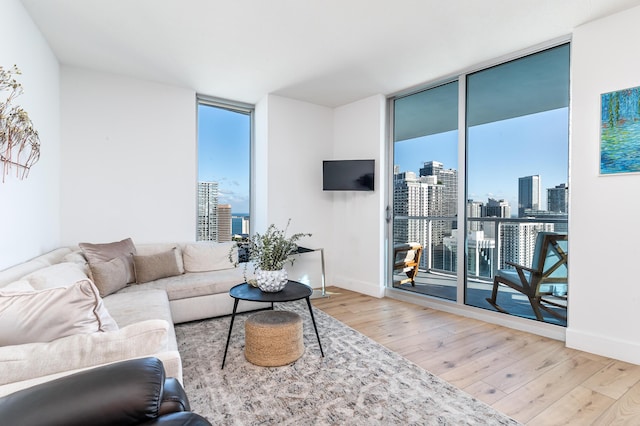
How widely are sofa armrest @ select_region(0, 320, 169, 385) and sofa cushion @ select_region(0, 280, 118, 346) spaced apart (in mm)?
59

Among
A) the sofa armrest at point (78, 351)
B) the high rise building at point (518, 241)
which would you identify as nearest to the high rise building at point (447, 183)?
the high rise building at point (518, 241)

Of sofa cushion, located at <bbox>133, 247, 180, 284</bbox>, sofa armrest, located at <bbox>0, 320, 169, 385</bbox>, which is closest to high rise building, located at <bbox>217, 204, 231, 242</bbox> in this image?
sofa cushion, located at <bbox>133, 247, 180, 284</bbox>

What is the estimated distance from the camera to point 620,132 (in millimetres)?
2410

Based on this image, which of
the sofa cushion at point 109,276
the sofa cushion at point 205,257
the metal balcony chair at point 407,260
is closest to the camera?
the sofa cushion at point 109,276

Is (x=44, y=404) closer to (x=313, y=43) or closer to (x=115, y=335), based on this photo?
(x=115, y=335)

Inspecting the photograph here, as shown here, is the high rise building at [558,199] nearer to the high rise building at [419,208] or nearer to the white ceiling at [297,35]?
the high rise building at [419,208]

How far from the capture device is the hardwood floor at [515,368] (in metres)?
1.81

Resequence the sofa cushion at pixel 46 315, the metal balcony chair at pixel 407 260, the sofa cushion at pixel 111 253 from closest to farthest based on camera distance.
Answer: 1. the sofa cushion at pixel 46 315
2. the sofa cushion at pixel 111 253
3. the metal balcony chair at pixel 407 260

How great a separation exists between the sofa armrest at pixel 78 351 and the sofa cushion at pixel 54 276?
877mm

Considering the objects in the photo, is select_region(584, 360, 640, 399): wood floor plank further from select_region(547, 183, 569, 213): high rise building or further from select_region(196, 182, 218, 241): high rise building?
select_region(196, 182, 218, 241): high rise building

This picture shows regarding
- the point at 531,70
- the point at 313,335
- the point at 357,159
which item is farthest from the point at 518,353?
the point at 357,159

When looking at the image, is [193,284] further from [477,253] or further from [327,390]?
[477,253]

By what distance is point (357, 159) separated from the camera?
4.43m

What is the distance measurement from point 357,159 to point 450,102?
54.1 inches
